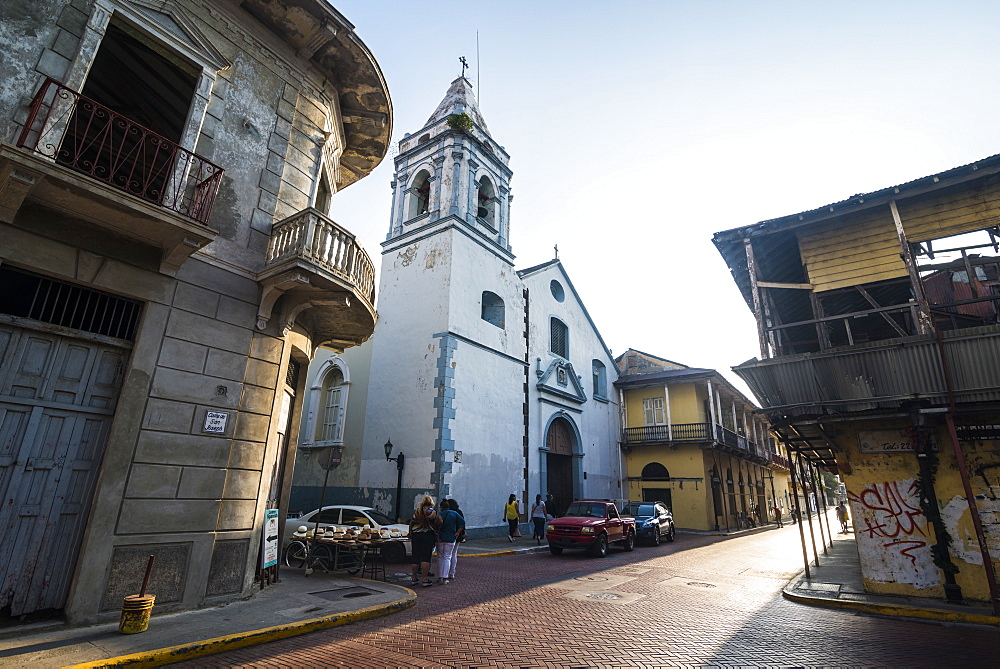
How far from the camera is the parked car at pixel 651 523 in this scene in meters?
18.5

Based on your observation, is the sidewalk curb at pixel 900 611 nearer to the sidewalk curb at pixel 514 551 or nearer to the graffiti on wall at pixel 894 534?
the graffiti on wall at pixel 894 534

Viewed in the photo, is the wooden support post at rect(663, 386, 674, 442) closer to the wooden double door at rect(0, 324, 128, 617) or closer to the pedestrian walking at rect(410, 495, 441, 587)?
the pedestrian walking at rect(410, 495, 441, 587)

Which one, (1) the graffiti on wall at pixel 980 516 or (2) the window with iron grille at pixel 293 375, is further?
(2) the window with iron grille at pixel 293 375

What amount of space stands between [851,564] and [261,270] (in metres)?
15.7

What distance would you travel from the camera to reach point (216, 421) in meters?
7.09

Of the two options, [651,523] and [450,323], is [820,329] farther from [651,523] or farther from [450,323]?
[450,323]

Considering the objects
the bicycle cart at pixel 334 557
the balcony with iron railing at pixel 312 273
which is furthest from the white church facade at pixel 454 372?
the balcony with iron railing at pixel 312 273

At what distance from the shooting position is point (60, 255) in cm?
601

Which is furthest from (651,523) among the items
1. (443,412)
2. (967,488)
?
(967,488)

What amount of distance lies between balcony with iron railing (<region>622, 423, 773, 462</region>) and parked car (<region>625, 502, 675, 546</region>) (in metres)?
6.59

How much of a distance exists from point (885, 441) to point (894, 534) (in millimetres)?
1668

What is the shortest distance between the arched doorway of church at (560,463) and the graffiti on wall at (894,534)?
45.5 feet

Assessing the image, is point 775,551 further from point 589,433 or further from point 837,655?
point 837,655

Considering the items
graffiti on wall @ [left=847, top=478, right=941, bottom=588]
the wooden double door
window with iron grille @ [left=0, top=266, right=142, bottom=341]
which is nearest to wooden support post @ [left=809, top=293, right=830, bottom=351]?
graffiti on wall @ [left=847, top=478, right=941, bottom=588]
